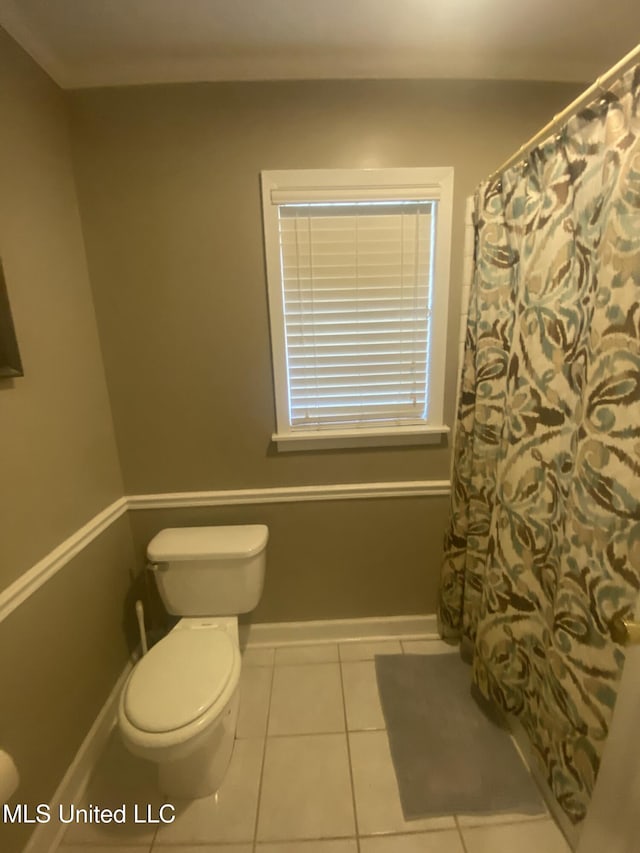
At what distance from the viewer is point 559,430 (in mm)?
1062

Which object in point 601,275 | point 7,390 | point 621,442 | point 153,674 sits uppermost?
point 601,275

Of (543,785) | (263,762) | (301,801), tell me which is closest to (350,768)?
(301,801)

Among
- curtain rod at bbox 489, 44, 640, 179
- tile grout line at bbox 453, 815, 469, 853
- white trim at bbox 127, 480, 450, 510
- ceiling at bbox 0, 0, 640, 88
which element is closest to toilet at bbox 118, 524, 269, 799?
white trim at bbox 127, 480, 450, 510

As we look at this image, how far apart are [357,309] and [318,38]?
0.86 metres

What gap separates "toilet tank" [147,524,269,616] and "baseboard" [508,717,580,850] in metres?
1.07

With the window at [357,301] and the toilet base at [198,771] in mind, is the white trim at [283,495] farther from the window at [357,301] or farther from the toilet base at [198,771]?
the toilet base at [198,771]

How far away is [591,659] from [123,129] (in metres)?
2.19

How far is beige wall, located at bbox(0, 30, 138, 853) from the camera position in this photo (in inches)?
41.6

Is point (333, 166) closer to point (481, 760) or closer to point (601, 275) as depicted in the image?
point (601, 275)

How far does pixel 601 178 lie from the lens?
0.89 m

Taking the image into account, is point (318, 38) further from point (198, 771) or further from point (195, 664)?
point (198, 771)

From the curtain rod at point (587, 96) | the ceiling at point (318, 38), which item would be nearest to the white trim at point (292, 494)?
the curtain rod at point (587, 96)

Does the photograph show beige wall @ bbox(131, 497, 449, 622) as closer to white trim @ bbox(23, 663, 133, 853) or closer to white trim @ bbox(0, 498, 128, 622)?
white trim @ bbox(0, 498, 128, 622)

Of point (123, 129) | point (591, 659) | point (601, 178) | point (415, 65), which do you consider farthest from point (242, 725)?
point (415, 65)
